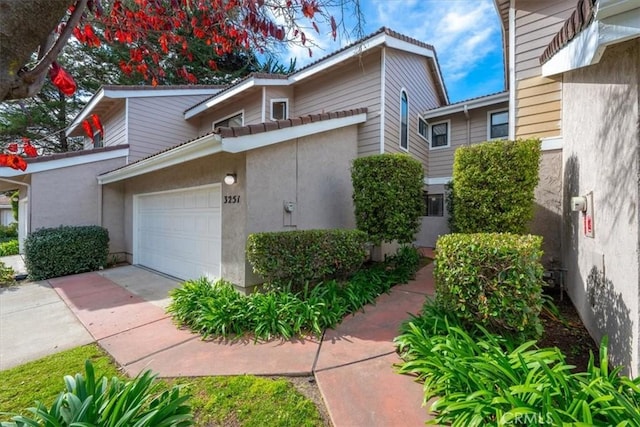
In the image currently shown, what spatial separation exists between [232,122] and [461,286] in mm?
10495

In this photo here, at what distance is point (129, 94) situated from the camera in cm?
1144

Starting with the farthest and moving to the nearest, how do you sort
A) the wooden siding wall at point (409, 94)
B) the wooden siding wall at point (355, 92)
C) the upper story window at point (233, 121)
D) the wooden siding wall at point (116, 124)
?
the wooden siding wall at point (116, 124) < the upper story window at point (233, 121) < the wooden siding wall at point (409, 94) < the wooden siding wall at point (355, 92)

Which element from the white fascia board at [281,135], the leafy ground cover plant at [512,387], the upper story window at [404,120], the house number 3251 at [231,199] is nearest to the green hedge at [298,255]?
the house number 3251 at [231,199]

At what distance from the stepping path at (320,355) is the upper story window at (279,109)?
6939mm

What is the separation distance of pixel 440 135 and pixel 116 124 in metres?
13.6

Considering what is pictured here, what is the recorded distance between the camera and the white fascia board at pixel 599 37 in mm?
2100

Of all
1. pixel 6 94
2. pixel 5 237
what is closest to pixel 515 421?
pixel 6 94

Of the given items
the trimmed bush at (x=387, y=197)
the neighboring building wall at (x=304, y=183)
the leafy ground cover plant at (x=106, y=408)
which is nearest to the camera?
the leafy ground cover plant at (x=106, y=408)

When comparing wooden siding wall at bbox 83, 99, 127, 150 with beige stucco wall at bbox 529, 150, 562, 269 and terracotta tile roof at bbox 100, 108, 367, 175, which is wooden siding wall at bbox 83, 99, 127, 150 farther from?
beige stucco wall at bbox 529, 150, 562, 269

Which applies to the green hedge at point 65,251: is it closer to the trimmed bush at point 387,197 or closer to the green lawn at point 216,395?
the green lawn at point 216,395

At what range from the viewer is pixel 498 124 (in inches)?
428

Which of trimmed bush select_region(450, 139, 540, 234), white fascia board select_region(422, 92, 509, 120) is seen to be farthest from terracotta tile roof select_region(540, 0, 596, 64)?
white fascia board select_region(422, 92, 509, 120)

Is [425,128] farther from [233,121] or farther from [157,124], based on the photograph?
[157,124]

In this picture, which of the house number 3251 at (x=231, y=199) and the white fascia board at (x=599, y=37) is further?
the house number 3251 at (x=231, y=199)
